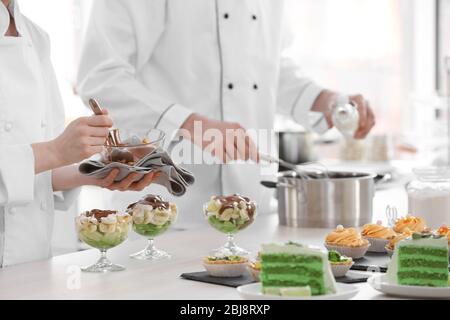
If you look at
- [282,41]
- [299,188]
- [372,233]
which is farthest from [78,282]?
[282,41]

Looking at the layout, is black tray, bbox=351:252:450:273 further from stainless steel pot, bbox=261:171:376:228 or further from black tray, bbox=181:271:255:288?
stainless steel pot, bbox=261:171:376:228

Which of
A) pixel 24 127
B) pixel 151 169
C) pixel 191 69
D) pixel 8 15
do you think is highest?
pixel 8 15

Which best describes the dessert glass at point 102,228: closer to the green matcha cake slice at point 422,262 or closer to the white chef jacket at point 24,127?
the white chef jacket at point 24,127

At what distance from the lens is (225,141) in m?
2.36

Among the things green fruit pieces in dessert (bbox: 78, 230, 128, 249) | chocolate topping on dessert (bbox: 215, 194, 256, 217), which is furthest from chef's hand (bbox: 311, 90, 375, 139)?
green fruit pieces in dessert (bbox: 78, 230, 128, 249)

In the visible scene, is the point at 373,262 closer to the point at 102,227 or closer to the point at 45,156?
the point at 102,227

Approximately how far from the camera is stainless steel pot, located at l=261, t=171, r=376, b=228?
242 cm

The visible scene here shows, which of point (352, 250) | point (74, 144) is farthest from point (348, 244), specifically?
point (74, 144)

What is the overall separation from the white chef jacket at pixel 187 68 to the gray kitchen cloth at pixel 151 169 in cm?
46

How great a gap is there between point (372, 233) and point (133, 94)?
0.91m

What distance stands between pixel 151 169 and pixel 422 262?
0.74 meters

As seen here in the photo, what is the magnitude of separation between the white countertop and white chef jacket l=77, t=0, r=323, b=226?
16.7 inches

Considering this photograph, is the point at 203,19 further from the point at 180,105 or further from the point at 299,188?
the point at 299,188

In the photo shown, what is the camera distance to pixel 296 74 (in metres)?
3.16
